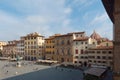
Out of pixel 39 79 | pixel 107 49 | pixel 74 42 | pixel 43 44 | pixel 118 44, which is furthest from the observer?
pixel 43 44

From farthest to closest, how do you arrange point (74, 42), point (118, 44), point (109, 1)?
point (74, 42) → point (109, 1) → point (118, 44)

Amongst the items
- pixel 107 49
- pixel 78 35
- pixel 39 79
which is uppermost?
pixel 78 35

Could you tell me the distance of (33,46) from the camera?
79062 mm

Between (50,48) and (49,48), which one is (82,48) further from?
(49,48)

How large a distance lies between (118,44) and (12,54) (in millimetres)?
89161

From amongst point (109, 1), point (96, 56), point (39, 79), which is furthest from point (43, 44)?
point (109, 1)

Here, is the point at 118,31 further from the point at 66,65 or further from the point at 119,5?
the point at 66,65

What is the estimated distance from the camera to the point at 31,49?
80.1 m

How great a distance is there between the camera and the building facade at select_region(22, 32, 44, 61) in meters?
77.1

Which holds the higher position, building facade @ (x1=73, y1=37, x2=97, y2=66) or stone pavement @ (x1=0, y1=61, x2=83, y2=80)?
building facade @ (x1=73, y1=37, x2=97, y2=66)

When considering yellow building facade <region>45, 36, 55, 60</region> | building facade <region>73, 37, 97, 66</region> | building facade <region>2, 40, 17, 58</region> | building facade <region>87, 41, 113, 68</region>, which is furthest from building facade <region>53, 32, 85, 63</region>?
building facade <region>2, 40, 17, 58</region>

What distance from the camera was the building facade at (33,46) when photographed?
77125mm

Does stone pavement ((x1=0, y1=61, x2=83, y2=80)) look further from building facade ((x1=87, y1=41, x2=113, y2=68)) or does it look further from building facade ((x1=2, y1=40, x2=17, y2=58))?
building facade ((x1=2, y1=40, x2=17, y2=58))

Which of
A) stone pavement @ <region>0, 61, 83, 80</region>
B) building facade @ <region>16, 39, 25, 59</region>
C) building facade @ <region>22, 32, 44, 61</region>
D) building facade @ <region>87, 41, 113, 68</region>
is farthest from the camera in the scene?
building facade @ <region>16, 39, 25, 59</region>
